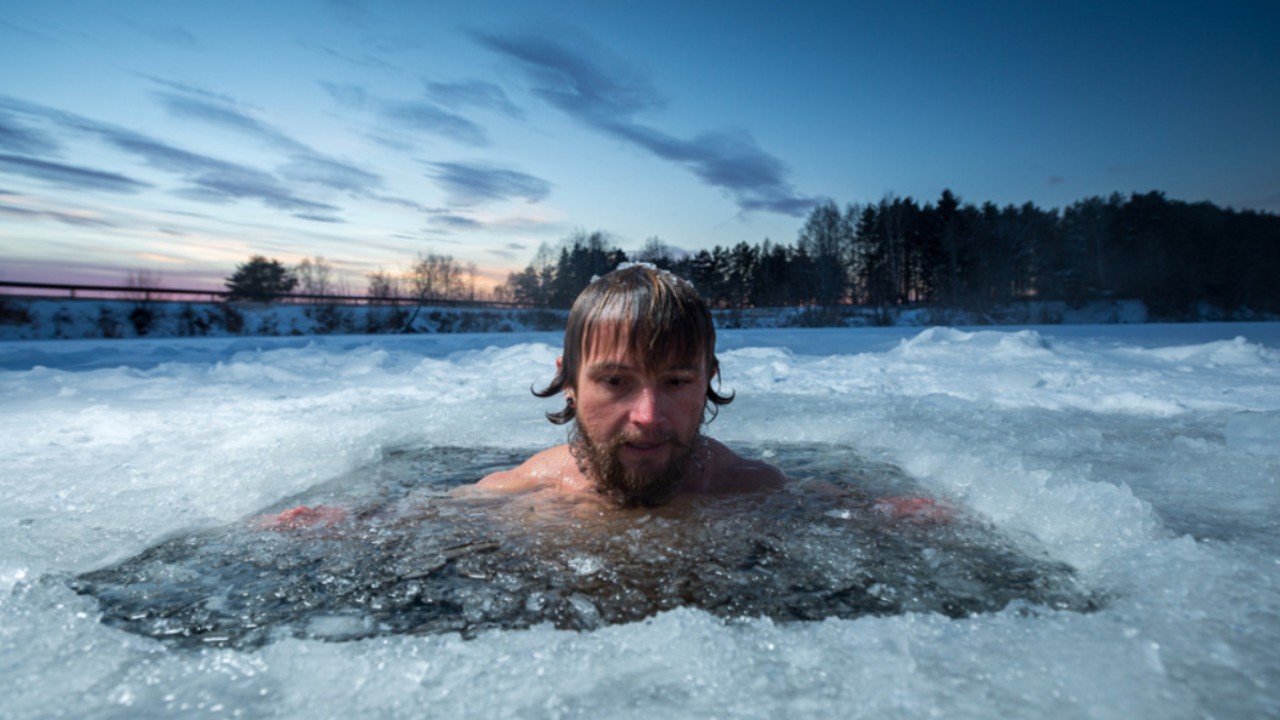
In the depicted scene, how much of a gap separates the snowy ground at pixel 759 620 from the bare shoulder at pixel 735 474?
62cm

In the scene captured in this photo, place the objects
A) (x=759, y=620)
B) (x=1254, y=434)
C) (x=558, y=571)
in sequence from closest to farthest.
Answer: (x=759, y=620) → (x=558, y=571) → (x=1254, y=434)

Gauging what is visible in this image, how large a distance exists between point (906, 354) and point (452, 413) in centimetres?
593

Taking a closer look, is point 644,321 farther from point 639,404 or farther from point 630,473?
point 630,473

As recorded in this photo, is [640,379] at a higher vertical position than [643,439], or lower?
higher

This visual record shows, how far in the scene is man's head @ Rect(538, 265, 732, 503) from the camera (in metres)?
1.76

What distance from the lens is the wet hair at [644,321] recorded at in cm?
176

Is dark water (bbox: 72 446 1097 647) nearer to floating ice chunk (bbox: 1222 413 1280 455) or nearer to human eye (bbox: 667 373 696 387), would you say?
human eye (bbox: 667 373 696 387)

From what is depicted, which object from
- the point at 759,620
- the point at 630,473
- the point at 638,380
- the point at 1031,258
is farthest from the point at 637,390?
the point at 1031,258

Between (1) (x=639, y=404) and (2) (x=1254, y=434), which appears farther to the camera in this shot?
(2) (x=1254, y=434)

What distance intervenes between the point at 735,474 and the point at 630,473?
23.4 inches

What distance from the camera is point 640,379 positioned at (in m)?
1.79

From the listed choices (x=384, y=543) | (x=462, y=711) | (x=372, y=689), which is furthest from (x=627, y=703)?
Answer: (x=384, y=543)

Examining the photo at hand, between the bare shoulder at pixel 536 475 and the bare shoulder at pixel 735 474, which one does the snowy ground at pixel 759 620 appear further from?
the bare shoulder at pixel 536 475

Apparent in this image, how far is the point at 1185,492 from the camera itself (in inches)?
78.5
